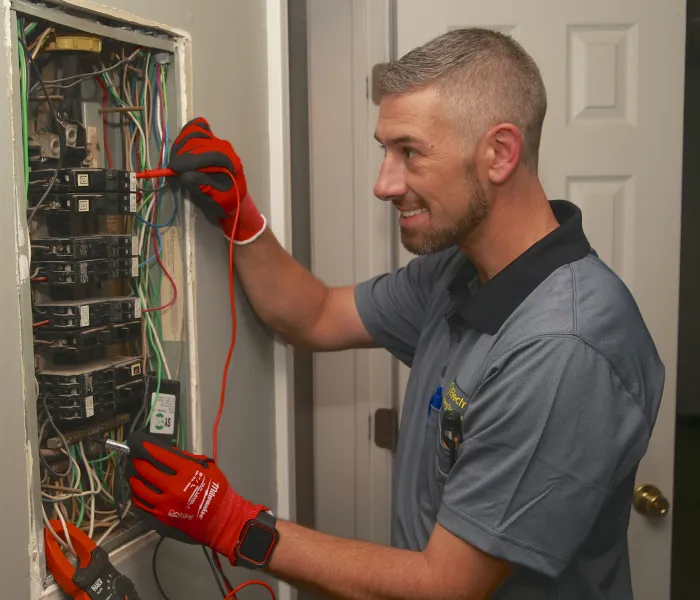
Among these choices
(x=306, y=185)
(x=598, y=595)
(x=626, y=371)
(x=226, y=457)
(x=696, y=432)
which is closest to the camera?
(x=626, y=371)

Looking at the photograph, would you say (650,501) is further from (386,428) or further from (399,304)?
(399,304)

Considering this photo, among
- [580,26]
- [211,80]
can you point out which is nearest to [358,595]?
[211,80]

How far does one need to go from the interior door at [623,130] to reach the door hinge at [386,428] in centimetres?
62

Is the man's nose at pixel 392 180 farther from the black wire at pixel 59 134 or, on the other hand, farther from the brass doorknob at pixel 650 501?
the brass doorknob at pixel 650 501

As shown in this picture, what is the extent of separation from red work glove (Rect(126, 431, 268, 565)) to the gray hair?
69 cm

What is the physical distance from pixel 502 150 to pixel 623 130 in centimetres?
64

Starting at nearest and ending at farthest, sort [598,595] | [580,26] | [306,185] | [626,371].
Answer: [626,371] < [598,595] < [580,26] < [306,185]

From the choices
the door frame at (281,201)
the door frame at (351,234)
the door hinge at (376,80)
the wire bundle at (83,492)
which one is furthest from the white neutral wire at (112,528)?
the door hinge at (376,80)

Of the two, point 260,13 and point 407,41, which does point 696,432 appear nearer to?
point 407,41

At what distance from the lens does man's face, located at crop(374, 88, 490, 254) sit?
1.15 meters

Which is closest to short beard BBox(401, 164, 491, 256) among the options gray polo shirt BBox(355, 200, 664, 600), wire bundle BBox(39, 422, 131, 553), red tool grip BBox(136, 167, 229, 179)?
gray polo shirt BBox(355, 200, 664, 600)

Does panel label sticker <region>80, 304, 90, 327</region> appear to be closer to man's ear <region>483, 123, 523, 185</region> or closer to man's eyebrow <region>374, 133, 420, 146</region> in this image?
man's eyebrow <region>374, 133, 420, 146</region>

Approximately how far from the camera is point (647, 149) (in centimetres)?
164

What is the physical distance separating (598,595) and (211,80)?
110 centimetres
